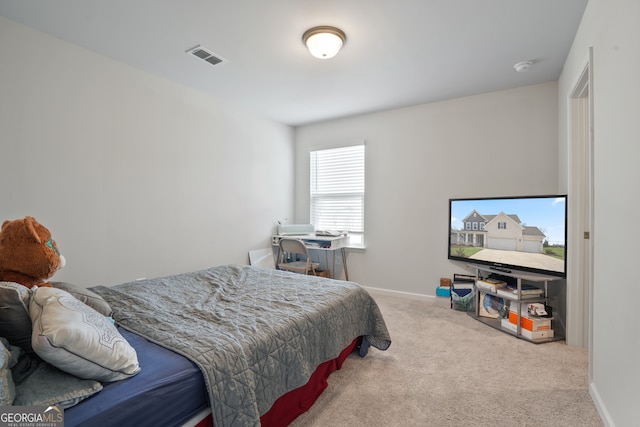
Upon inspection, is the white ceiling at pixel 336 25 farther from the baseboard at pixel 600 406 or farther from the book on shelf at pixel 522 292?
the baseboard at pixel 600 406

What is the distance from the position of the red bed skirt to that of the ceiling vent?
2611mm

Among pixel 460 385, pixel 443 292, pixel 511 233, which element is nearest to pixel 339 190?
pixel 443 292

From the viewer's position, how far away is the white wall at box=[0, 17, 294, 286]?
87.6 inches

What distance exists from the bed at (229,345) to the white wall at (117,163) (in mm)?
735

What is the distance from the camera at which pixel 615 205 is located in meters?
1.48

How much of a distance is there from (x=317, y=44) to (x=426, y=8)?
80 centimetres

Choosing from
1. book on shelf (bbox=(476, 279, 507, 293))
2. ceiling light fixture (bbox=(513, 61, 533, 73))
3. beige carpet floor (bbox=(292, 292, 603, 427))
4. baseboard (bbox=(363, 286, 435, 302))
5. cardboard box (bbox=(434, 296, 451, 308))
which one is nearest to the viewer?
beige carpet floor (bbox=(292, 292, 603, 427))

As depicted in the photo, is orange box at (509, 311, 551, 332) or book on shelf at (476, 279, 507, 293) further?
book on shelf at (476, 279, 507, 293)

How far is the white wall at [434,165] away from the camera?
10.5 ft

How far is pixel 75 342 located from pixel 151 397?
307 millimetres

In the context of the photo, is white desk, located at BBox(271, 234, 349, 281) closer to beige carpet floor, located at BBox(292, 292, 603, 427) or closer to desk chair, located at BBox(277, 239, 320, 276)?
desk chair, located at BBox(277, 239, 320, 276)

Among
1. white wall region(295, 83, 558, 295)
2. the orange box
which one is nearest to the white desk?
white wall region(295, 83, 558, 295)

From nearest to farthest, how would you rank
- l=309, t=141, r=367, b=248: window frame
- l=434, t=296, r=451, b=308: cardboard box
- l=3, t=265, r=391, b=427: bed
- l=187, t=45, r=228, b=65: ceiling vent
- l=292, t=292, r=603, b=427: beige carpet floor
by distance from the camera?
l=3, t=265, r=391, b=427: bed → l=292, t=292, r=603, b=427: beige carpet floor → l=187, t=45, r=228, b=65: ceiling vent → l=434, t=296, r=451, b=308: cardboard box → l=309, t=141, r=367, b=248: window frame

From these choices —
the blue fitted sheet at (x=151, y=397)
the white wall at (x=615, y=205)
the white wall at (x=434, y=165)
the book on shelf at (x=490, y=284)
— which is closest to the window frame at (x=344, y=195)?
the white wall at (x=434, y=165)
